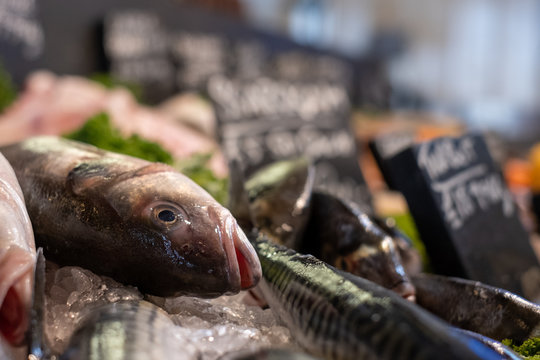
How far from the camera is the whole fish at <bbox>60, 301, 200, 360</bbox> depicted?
565 mm

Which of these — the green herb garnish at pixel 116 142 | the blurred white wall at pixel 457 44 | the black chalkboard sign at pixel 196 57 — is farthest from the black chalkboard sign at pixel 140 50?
the blurred white wall at pixel 457 44

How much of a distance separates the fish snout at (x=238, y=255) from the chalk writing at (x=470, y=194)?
776mm

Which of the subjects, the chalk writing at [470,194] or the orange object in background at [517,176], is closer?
the chalk writing at [470,194]

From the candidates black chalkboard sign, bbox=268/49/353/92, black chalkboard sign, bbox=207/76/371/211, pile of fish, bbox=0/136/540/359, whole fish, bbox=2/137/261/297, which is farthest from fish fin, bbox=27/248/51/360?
black chalkboard sign, bbox=268/49/353/92

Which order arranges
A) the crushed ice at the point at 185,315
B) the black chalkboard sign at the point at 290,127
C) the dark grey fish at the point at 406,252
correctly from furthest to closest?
the black chalkboard sign at the point at 290,127
the dark grey fish at the point at 406,252
the crushed ice at the point at 185,315

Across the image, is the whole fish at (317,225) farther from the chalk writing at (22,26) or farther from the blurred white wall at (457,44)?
the blurred white wall at (457,44)

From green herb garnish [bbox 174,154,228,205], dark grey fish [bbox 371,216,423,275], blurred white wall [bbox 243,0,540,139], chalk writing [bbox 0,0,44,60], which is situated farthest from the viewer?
blurred white wall [bbox 243,0,540,139]

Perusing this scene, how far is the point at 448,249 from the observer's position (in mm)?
1374

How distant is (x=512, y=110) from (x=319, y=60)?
8.58 meters

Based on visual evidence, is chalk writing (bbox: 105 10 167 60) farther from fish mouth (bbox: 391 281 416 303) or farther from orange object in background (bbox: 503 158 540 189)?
fish mouth (bbox: 391 281 416 303)

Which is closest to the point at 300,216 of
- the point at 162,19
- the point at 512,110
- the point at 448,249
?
the point at 448,249

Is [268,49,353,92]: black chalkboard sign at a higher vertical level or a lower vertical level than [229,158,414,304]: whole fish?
lower

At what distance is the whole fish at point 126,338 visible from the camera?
1.85 ft

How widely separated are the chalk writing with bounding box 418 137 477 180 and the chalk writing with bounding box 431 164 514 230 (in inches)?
1.2
